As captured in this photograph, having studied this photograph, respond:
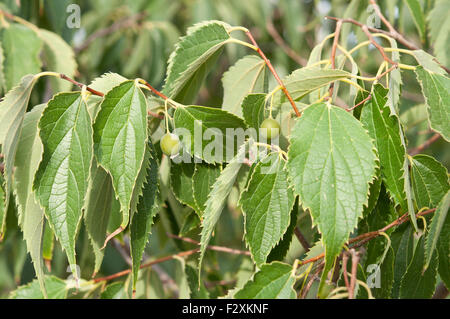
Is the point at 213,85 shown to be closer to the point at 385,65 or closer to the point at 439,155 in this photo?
the point at 439,155

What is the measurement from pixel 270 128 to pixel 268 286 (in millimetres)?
230

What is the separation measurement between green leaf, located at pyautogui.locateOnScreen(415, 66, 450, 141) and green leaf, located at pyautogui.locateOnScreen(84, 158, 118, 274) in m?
0.50

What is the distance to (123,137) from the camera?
0.79 m

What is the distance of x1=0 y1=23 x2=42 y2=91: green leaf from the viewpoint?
1.40m

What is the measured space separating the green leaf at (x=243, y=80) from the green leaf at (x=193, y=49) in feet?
0.35

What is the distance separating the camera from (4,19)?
151 centimetres

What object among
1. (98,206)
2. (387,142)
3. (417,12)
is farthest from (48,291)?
(417,12)

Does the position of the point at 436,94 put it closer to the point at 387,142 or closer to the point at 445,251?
the point at 387,142

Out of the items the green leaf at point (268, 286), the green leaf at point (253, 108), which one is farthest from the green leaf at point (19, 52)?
the green leaf at point (268, 286)

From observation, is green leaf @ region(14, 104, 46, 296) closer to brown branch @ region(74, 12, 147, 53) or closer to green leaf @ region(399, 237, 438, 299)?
green leaf @ region(399, 237, 438, 299)

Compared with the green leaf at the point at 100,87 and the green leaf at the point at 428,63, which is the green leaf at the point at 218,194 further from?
the green leaf at the point at 428,63

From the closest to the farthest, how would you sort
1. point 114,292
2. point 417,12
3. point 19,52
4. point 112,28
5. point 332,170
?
1. point 332,170
2. point 114,292
3. point 417,12
4. point 19,52
5. point 112,28

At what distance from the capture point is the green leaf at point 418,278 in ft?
2.98
